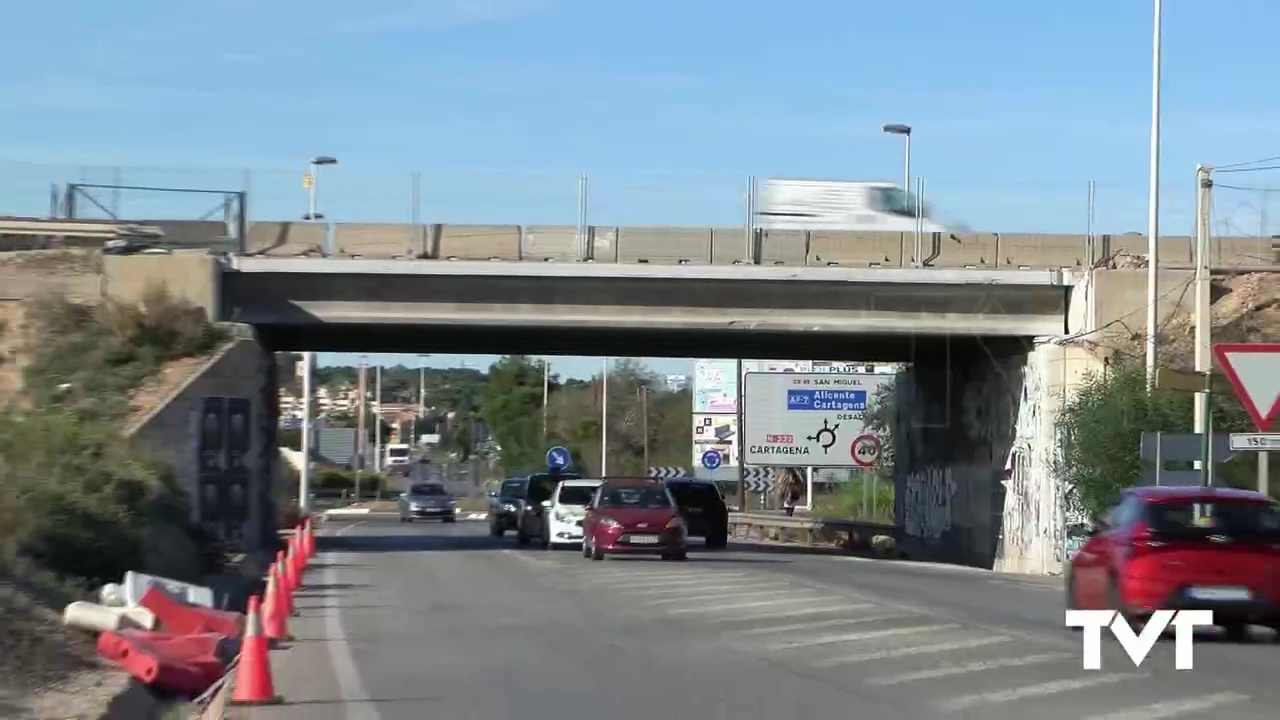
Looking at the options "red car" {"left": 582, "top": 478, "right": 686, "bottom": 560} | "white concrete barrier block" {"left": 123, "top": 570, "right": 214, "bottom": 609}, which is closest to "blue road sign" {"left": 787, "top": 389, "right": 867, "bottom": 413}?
"red car" {"left": 582, "top": 478, "right": 686, "bottom": 560}

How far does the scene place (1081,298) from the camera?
119 feet

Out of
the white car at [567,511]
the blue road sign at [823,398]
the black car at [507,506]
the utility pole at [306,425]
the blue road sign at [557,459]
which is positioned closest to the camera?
the white car at [567,511]

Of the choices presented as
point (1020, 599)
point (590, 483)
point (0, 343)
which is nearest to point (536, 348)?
point (590, 483)

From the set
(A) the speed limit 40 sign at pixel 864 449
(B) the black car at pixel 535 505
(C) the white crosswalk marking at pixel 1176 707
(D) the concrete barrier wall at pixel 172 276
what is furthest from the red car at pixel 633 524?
(C) the white crosswalk marking at pixel 1176 707

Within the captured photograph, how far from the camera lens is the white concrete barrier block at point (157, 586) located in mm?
17188

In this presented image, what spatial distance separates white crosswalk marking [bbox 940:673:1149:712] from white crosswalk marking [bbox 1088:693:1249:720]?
0.90 m

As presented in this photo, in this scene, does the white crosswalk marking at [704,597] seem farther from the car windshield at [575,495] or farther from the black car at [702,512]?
the black car at [702,512]

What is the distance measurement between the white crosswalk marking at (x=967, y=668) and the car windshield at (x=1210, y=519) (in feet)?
7.34

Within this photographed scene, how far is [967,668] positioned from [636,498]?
2025 cm

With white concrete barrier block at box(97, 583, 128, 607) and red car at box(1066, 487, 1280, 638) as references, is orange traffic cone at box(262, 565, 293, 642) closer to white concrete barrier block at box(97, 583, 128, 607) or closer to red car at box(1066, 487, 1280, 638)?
white concrete barrier block at box(97, 583, 128, 607)

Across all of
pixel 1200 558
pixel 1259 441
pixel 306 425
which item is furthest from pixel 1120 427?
pixel 306 425

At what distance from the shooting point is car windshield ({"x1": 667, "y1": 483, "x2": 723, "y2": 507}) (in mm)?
44562

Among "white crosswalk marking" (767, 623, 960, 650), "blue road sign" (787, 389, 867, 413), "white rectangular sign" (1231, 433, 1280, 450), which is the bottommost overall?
"white crosswalk marking" (767, 623, 960, 650)

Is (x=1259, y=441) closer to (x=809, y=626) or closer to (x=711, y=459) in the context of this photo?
(x=809, y=626)
